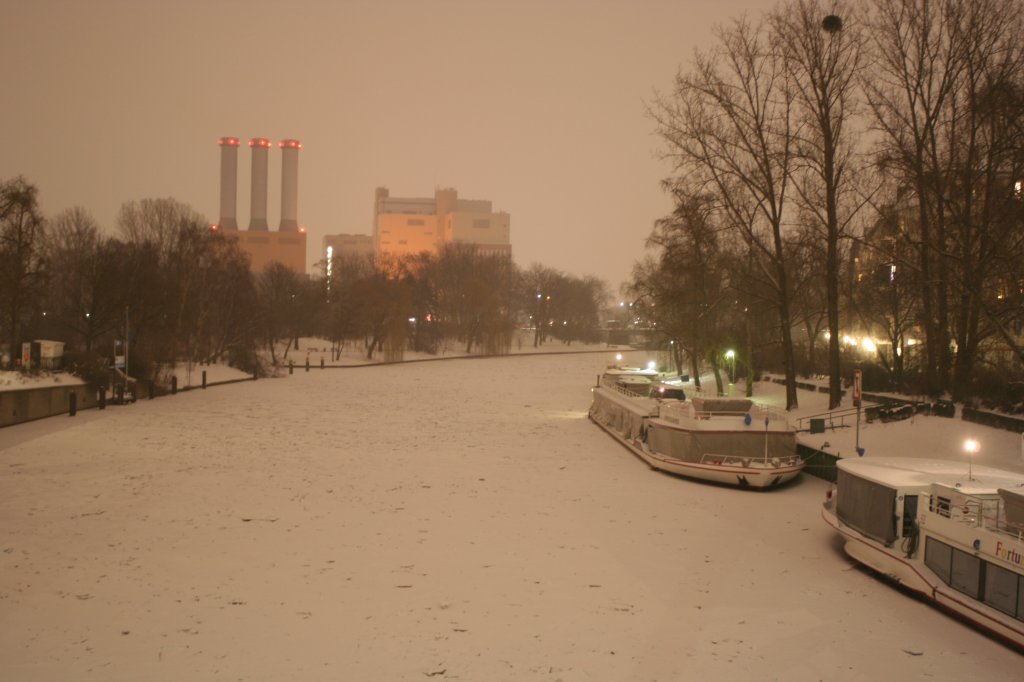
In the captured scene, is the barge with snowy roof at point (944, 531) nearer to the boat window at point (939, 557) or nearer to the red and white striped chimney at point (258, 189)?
the boat window at point (939, 557)

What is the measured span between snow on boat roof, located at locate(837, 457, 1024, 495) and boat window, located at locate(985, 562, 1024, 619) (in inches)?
52.7

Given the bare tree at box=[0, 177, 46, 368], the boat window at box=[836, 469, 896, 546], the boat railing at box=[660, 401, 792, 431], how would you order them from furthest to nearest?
1. the bare tree at box=[0, 177, 46, 368]
2. the boat railing at box=[660, 401, 792, 431]
3. the boat window at box=[836, 469, 896, 546]

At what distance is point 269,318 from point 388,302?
12.5m

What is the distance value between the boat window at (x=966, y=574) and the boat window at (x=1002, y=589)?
0.16 meters

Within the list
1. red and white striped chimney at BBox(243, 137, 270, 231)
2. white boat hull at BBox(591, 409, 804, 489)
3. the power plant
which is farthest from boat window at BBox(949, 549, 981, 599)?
red and white striped chimney at BBox(243, 137, 270, 231)

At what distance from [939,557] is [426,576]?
7.57 meters

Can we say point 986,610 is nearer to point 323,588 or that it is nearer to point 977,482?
point 977,482

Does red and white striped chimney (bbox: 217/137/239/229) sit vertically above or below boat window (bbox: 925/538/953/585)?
above

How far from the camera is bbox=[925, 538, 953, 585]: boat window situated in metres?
11.8

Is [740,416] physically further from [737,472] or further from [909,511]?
[909,511]

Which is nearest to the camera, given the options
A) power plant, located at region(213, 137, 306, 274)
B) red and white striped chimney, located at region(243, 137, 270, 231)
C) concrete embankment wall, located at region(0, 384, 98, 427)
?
concrete embankment wall, located at region(0, 384, 98, 427)

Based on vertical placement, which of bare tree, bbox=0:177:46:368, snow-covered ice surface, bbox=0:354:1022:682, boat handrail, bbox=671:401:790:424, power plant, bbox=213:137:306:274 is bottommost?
snow-covered ice surface, bbox=0:354:1022:682

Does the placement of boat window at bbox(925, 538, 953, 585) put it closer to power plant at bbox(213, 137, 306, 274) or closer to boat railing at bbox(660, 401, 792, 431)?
boat railing at bbox(660, 401, 792, 431)

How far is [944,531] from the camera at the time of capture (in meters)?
11.8
